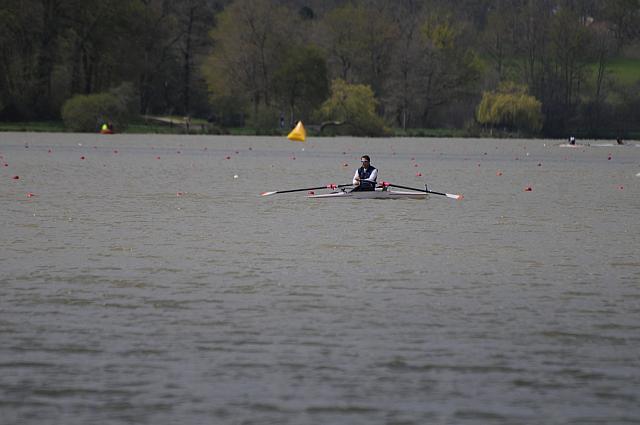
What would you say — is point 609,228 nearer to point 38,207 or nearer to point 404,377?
point 38,207

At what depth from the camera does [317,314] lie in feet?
45.9

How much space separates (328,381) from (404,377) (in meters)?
0.71

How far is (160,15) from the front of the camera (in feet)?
416

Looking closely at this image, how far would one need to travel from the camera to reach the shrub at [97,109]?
104 meters

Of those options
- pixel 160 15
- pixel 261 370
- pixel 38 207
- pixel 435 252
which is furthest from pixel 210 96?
pixel 261 370

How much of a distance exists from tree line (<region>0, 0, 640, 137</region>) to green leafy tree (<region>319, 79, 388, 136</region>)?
0.53 feet

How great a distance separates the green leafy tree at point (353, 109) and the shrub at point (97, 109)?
802 inches

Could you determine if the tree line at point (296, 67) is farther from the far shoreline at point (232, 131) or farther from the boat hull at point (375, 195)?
the boat hull at point (375, 195)

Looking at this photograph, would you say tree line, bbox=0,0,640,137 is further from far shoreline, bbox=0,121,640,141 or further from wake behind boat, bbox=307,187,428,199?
wake behind boat, bbox=307,187,428,199

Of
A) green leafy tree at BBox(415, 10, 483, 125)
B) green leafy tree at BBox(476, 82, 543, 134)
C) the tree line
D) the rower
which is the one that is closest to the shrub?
the tree line

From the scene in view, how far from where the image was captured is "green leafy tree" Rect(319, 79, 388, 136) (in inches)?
4592

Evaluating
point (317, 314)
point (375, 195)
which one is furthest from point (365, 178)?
point (317, 314)

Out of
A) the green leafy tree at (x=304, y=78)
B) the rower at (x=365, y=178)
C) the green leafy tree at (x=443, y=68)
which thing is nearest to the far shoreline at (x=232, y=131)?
the green leafy tree at (x=443, y=68)

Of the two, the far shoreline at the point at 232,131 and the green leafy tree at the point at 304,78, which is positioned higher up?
the green leafy tree at the point at 304,78
